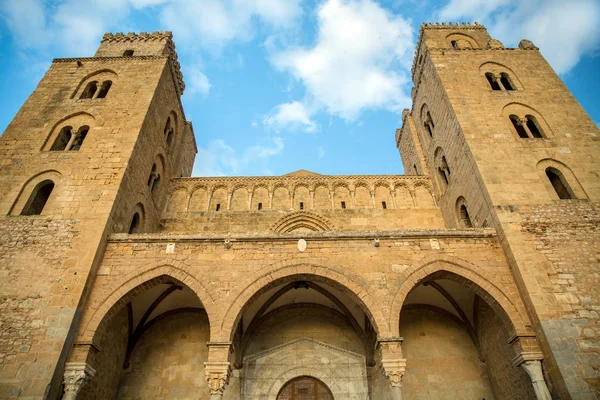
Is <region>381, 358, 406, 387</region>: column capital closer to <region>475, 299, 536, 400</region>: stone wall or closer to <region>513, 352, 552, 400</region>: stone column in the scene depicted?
<region>513, 352, 552, 400</region>: stone column

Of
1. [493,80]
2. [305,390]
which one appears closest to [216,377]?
[305,390]

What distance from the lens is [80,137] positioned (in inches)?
488

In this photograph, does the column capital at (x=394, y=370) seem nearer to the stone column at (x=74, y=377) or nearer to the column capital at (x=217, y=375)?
the column capital at (x=217, y=375)

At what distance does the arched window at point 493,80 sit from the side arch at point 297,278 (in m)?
9.76

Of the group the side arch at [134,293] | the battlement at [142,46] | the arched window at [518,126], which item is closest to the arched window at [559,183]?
the arched window at [518,126]

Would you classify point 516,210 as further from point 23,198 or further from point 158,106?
point 23,198

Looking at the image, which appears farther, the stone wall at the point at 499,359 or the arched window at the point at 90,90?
the arched window at the point at 90,90

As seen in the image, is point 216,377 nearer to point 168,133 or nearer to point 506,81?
point 168,133

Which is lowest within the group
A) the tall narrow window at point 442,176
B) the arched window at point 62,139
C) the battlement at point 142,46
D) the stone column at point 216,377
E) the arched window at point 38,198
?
the stone column at point 216,377

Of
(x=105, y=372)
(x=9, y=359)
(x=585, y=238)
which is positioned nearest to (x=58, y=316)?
(x=9, y=359)

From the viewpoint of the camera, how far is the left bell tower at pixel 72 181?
26.2 feet

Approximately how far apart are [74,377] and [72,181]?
5.38 metres

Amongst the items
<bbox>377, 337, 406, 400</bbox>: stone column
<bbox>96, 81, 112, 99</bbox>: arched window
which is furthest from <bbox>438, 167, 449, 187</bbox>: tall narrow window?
<bbox>96, 81, 112, 99</bbox>: arched window

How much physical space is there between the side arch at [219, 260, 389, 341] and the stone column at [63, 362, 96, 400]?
2788 mm
